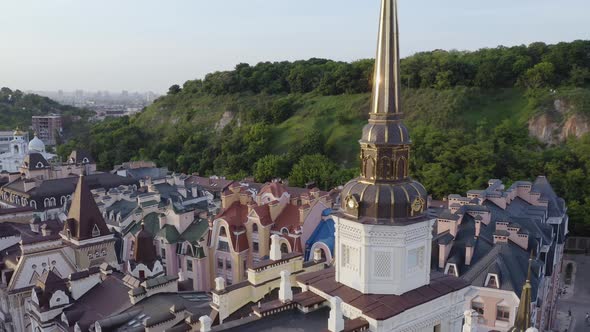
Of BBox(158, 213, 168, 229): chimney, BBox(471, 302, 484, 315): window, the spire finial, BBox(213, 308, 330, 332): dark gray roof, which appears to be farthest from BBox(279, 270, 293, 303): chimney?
BBox(158, 213, 168, 229): chimney

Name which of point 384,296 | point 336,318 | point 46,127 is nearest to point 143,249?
point 384,296

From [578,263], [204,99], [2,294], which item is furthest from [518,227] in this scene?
[204,99]

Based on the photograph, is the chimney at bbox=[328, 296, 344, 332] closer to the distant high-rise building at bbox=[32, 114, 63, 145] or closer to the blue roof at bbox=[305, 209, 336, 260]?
the blue roof at bbox=[305, 209, 336, 260]

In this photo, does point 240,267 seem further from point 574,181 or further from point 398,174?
point 574,181

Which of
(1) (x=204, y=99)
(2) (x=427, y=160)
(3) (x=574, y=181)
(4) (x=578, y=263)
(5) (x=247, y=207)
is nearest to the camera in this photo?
(5) (x=247, y=207)

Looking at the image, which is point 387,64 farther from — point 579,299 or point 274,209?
point 579,299

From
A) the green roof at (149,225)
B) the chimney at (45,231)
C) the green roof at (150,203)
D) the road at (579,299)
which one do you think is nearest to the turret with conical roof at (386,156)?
Result: the chimney at (45,231)
